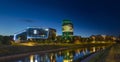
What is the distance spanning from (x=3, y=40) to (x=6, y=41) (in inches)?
54.3

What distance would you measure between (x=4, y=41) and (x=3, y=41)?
0.57 meters

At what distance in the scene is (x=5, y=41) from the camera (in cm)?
10750

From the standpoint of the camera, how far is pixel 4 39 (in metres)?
109

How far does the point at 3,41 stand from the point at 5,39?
319cm

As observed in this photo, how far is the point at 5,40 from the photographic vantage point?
108250 millimetres

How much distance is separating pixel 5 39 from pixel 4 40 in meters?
1.96

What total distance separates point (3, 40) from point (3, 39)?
1.25 meters

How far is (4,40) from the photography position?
353ft

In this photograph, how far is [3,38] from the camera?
111 metres

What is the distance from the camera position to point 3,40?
10719cm

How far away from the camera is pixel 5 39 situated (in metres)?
110

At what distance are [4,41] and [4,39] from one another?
2264mm

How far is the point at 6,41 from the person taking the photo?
4257 inches

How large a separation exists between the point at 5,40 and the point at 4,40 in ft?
2.21
